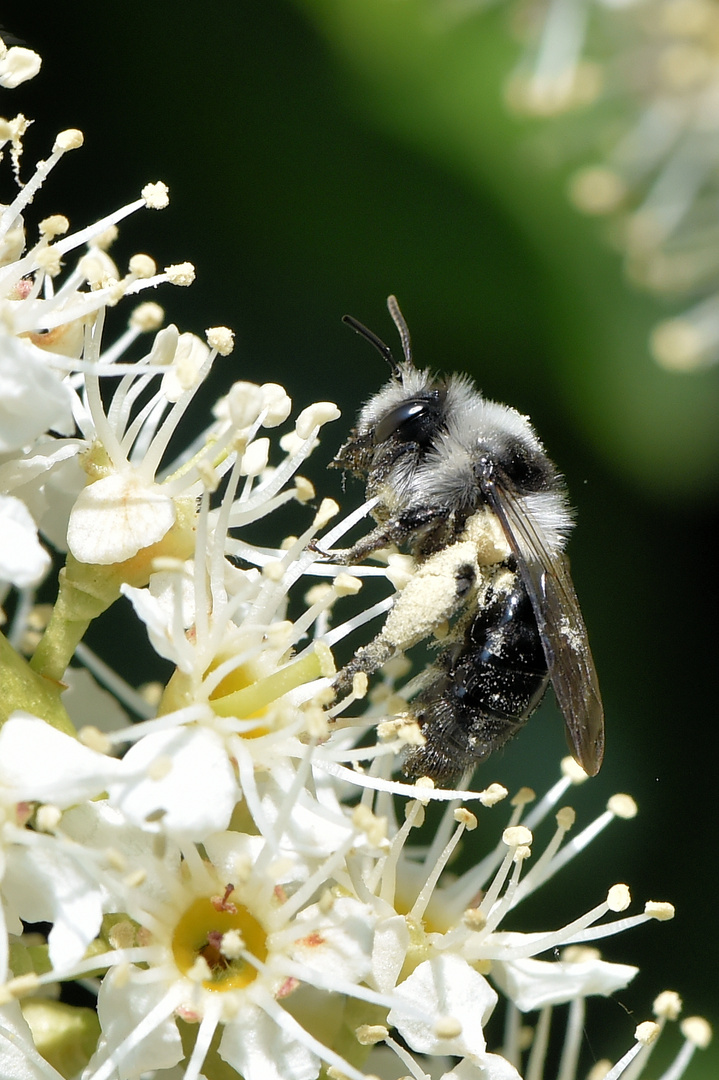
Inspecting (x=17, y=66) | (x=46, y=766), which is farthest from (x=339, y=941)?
(x=17, y=66)

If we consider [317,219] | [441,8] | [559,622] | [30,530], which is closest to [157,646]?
[30,530]

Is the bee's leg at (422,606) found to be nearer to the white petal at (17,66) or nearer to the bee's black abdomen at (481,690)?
the bee's black abdomen at (481,690)

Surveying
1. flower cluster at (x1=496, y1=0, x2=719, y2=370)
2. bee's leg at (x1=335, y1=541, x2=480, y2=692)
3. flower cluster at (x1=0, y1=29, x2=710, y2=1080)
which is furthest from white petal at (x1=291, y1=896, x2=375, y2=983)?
flower cluster at (x1=496, y1=0, x2=719, y2=370)

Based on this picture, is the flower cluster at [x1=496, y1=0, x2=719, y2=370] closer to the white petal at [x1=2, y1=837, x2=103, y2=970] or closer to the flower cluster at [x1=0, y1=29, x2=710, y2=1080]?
the flower cluster at [x1=0, y1=29, x2=710, y2=1080]

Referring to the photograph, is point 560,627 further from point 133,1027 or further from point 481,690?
point 133,1027

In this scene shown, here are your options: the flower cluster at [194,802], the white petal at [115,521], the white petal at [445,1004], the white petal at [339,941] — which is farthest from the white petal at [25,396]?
the white petal at [445,1004]

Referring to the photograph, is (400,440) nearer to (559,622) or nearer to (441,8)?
(559,622)
